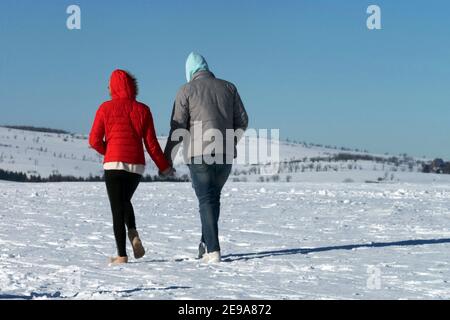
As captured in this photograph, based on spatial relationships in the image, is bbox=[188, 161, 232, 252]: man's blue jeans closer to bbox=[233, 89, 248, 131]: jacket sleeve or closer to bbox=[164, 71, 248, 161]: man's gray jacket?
bbox=[164, 71, 248, 161]: man's gray jacket

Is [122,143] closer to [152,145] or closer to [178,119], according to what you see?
[152,145]

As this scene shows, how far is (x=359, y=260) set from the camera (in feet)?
19.4

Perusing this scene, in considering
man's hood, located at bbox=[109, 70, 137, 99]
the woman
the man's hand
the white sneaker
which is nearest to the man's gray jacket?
the man's hand

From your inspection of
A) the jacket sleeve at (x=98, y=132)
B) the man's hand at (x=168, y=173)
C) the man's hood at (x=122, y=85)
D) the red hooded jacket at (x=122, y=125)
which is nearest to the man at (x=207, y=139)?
the man's hand at (x=168, y=173)

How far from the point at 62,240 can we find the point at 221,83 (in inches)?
109

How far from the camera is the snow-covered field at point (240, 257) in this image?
4305 millimetres

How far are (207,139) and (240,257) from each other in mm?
1207

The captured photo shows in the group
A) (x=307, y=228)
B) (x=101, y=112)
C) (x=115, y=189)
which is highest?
(x=101, y=112)

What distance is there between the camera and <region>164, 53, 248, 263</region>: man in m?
5.76

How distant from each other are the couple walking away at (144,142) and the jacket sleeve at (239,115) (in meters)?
0.06

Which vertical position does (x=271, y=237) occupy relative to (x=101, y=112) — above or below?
below
